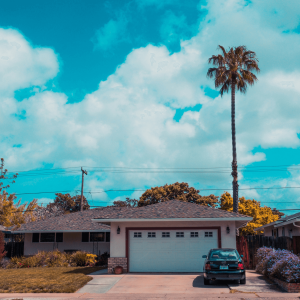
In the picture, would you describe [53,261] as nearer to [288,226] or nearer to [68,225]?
[68,225]

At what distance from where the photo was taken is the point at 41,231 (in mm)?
29125

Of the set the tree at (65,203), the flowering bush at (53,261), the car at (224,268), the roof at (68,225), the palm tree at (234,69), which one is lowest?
the flowering bush at (53,261)

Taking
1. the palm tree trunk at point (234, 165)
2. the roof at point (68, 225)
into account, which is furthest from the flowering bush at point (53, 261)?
the palm tree trunk at point (234, 165)

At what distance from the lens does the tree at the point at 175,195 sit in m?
49.2

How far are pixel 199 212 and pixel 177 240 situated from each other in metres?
2.05

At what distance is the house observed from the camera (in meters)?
20.1

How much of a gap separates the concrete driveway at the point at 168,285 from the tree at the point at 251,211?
82.3 ft

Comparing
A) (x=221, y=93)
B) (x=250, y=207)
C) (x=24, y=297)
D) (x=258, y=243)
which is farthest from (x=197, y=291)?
(x=250, y=207)

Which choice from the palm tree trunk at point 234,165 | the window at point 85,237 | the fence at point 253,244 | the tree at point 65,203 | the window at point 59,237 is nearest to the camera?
the fence at point 253,244

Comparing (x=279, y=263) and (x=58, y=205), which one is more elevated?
(x=58, y=205)

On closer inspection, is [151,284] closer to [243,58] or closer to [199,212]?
[199,212]

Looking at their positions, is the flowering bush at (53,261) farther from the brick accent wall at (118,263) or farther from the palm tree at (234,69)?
the palm tree at (234,69)

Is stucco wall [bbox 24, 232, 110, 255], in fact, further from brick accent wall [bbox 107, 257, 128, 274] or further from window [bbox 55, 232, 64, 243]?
brick accent wall [bbox 107, 257, 128, 274]

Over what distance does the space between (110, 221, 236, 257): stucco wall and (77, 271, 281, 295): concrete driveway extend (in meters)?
2.15
